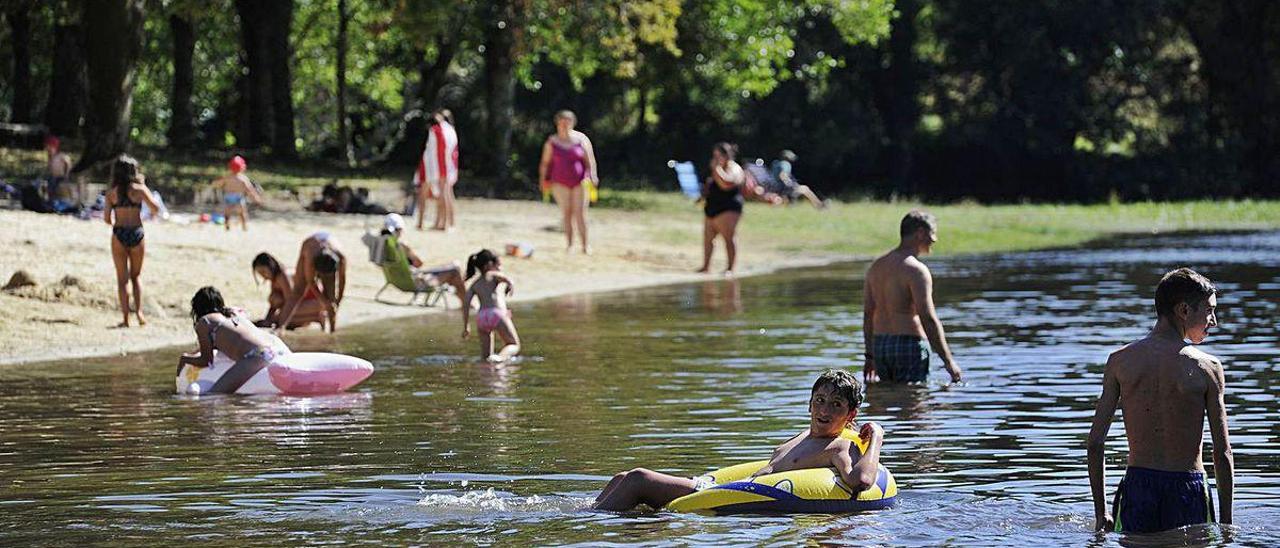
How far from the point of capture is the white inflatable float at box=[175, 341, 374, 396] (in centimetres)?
1484

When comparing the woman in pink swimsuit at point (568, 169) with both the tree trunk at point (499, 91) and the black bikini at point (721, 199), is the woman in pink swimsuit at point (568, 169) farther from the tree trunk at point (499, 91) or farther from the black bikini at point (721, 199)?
the tree trunk at point (499, 91)

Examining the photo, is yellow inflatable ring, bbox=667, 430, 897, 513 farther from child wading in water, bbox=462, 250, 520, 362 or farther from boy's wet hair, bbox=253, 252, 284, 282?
boy's wet hair, bbox=253, 252, 284, 282

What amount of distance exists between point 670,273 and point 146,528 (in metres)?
18.8

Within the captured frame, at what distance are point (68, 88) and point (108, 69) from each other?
28.3 ft

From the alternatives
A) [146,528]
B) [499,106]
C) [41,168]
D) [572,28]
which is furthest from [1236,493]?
[499,106]

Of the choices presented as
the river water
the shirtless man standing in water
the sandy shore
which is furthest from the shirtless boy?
the sandy shore

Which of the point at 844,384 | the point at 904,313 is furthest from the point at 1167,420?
the point at 904,313

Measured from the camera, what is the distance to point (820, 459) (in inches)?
391

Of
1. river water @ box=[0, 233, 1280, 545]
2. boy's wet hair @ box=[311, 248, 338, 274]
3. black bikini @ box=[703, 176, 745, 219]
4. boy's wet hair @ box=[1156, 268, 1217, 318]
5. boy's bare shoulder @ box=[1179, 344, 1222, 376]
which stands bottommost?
river water @ box=[0, 233, 1280, 545]

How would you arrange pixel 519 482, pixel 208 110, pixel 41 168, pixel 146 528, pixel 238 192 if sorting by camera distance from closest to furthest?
pixel 146 528
pixel 519 482
pixel 238 192
pixel 41 168
pixel 208 110

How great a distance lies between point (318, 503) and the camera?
10.2m

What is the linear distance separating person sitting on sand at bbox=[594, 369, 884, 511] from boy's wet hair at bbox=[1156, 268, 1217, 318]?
1.96 metres

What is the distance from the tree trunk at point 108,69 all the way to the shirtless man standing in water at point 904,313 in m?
20.0

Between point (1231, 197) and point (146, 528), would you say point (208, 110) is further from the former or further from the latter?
point (146, 528)
